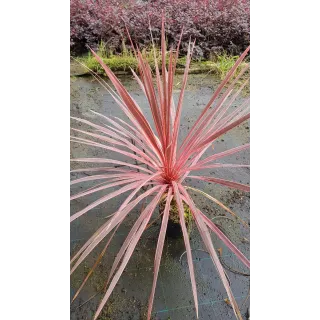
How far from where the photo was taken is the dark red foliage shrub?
9.24 ft

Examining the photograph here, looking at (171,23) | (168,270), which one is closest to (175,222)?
(168,270)

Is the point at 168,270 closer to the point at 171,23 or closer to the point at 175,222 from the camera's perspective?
the point at 175,222

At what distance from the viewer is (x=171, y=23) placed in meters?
2.83

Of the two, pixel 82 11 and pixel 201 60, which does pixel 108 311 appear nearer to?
pixel 201 60

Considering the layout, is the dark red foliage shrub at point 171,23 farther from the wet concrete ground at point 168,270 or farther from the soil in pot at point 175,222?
the soil in pot at point 175,222

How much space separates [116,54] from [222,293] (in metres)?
2.23

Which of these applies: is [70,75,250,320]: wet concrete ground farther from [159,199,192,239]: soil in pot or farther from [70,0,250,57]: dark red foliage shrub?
[70,0,250,57]: dark red foliage shrub

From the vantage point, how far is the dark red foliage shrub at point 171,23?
2.82 meters

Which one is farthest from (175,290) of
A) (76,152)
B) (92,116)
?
(92,116)

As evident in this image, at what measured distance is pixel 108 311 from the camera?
1.17m

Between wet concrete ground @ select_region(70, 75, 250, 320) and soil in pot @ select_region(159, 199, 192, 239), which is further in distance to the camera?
soil in pot @ select_region(159, 199, 192, 239)

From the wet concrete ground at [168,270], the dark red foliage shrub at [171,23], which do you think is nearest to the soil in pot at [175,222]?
the wet concrete ground at [168,270]

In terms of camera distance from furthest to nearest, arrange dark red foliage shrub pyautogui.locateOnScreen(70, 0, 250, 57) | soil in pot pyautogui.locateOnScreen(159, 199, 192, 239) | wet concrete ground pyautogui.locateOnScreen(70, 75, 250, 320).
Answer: dark red foliage shrub pyautogui.locateOnScreen(70, 0, 250, 57)
soil in pot pyautogui.locateOnScreen(159, 199, 192, 239)
wet concrete ground pyautogui.locateOnScreen(70, 75, 250, 320)

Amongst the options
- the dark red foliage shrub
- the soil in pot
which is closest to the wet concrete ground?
the soil in pot
